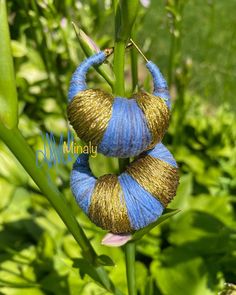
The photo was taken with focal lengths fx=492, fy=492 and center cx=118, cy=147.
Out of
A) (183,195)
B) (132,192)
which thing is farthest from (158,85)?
(183,195)

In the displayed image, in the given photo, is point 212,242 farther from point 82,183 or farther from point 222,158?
point 82,183

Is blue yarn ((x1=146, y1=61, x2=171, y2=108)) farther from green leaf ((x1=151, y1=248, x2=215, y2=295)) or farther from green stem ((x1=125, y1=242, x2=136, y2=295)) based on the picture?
green leaf ((x1=151, y1=248, x2=215, y2=295))

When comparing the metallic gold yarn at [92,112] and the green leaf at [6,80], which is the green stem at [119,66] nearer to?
the metallic gold yarn at [92,112]

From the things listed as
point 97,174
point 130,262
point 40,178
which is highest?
point 40,178

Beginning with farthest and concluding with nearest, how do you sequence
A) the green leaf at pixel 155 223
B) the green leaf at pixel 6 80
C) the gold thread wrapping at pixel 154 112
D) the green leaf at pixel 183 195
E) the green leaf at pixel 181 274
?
the green leaf at pixel 183 195 → the green leaf at pixel 181 274 → the green leaf at pixel 155 223 → the gold thread wrapping at pixel 154 112 → the green leaf at pixel 6 80

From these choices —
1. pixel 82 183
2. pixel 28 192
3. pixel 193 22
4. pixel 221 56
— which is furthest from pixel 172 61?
pixel 193 22

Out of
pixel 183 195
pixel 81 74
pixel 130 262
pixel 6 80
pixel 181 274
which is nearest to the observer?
pixel 6 80

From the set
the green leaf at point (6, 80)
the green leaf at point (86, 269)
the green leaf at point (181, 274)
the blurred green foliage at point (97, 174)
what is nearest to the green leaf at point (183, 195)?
the blurred green foliage at point (97, 174)

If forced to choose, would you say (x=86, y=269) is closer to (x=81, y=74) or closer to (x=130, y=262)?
(x=130, y=262)
